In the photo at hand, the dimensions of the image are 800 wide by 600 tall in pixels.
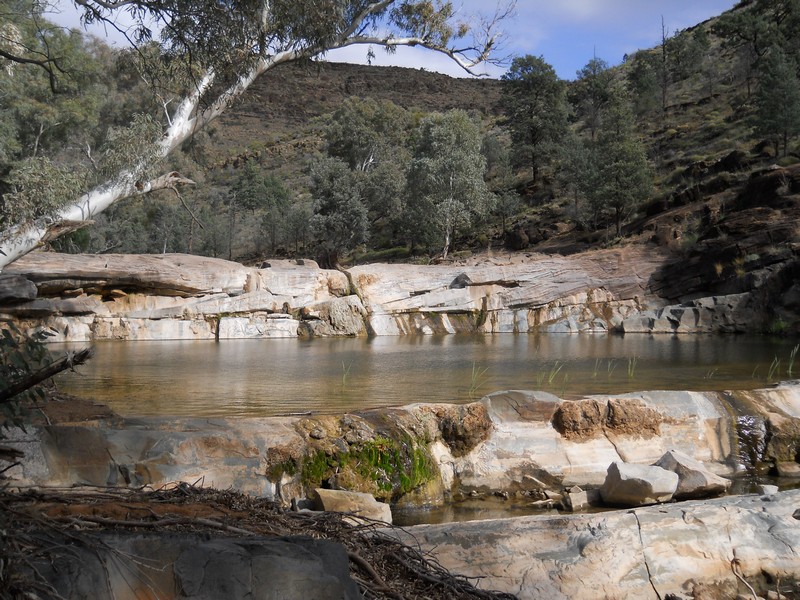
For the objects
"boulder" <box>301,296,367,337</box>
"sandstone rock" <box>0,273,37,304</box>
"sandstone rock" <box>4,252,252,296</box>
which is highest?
"sandstone rock" <box>4,252,252,296</box>

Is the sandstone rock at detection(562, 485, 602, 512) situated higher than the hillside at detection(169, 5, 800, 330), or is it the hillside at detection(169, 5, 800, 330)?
the hillside at detection(169, 5, 800, 330)

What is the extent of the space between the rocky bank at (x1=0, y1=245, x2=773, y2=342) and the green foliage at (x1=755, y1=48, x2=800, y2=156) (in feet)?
34.0

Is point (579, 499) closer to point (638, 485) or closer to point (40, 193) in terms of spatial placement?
point (638, 485)

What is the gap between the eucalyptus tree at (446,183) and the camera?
112ft

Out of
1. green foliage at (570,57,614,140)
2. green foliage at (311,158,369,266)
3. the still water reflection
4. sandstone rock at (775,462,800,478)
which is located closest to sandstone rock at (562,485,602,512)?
sandstone rock at (775,462,800,478)

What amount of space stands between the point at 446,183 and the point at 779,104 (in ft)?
52.3

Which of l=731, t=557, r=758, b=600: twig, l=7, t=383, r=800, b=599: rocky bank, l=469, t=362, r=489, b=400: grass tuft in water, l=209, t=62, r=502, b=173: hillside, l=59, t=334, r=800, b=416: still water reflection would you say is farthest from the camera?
l=209, t=62, r=502, b=173: hillside

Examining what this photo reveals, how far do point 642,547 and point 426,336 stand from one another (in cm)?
1980

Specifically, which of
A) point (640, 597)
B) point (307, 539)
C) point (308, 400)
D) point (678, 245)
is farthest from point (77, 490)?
point (678, 245)

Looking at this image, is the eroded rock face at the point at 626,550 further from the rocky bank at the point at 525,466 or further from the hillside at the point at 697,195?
the hillside at the point at 697,195

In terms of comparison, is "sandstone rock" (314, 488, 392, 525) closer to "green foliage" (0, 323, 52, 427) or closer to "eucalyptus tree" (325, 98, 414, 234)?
"green foliage" (0, 323, 52, 427)

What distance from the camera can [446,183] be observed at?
34.7 metres

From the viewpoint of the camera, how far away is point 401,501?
6184 mm

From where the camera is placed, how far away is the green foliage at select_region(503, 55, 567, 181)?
43156 mm
